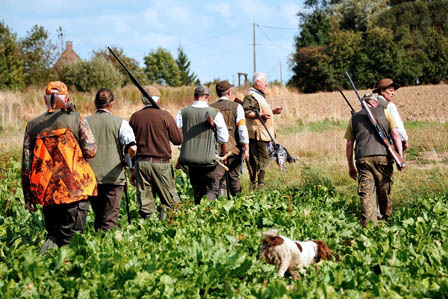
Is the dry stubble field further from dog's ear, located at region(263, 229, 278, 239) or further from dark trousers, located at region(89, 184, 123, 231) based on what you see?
dog's ear, located at region(263, 229, 278, 239)

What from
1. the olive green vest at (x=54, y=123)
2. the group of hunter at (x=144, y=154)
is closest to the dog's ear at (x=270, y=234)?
the group of hunter at (x=144, y=154)

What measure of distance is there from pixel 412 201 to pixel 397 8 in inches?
1831

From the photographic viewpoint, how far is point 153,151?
22.7 feet

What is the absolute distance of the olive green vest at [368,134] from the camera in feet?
22.5

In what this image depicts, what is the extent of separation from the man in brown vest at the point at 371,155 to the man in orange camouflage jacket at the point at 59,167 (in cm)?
348

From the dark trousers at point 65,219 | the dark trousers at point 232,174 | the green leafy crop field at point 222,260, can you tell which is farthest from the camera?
the dark trousers at point 232,174

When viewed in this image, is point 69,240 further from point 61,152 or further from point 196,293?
point 196,293

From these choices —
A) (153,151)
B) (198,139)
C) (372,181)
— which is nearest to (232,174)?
(198,139)

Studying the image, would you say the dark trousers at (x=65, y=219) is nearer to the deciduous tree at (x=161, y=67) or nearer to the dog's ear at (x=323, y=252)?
the dog's ear at (x=323, y=252)

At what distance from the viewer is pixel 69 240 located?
529 centimetres

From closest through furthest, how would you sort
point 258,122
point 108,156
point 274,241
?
point 274,241, point 108,156, point 258,122

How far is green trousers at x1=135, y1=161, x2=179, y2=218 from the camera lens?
22.8 feet

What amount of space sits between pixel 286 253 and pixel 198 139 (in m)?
3.09

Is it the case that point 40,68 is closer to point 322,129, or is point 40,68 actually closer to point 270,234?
point 322,129
